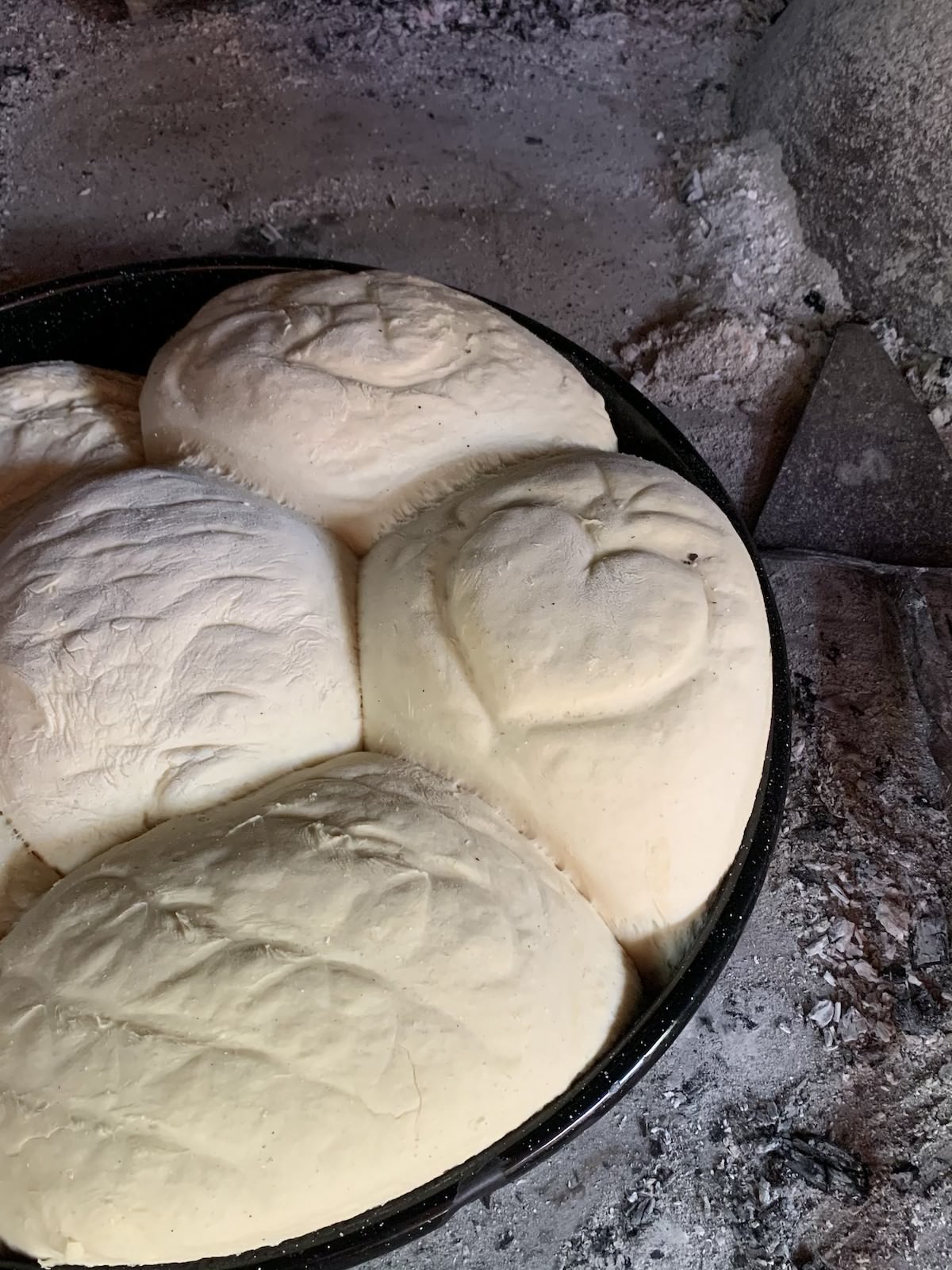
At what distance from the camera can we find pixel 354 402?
994mm

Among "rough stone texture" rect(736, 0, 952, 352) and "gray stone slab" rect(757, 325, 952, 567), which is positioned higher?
"rough stone texture" rect(736, 0, 952, 352)

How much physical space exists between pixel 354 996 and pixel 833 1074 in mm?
774

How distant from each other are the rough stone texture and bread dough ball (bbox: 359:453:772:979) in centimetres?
115

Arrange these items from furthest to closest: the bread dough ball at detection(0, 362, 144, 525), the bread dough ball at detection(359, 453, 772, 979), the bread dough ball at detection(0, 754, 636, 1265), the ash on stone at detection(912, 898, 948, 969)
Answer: the ash on stone at detection(912, 898, 948, 969) → the bread dough ball at detection(0, 362, 144, 525) → the bread dough ball at detection(359, 453, 772, 979) → the bread dough ball at detection(0, 754, 636, 1265)

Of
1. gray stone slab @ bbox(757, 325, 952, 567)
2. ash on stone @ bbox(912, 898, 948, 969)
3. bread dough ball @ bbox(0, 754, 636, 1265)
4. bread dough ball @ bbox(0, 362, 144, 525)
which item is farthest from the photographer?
gray stone slab @ bbox(757, 325, 952, 567)

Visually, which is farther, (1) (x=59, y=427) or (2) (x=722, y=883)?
(1) (x=59, y=427)

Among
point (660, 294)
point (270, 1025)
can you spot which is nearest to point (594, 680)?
point (270, 1025)

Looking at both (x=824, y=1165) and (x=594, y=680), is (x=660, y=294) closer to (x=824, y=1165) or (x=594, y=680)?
(x=594, y=680)

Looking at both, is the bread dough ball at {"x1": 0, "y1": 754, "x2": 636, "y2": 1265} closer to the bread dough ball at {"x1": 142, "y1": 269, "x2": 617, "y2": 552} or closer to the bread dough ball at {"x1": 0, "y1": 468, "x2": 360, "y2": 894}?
the bread dough ball at {"x1": 0, "y1": 468, "x2": 360, "y2": 894}

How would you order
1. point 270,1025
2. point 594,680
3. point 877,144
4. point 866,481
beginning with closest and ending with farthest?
point 270,1025 → point 594,680 → point 866,481 → point 877,144

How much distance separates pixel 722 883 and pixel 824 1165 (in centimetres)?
49

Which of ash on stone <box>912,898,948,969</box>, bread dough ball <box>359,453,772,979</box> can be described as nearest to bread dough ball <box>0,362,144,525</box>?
bread dough ball <box>359,453,772,979</box>

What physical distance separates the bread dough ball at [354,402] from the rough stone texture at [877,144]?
1056mm

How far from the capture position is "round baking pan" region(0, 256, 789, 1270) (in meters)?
0.72
